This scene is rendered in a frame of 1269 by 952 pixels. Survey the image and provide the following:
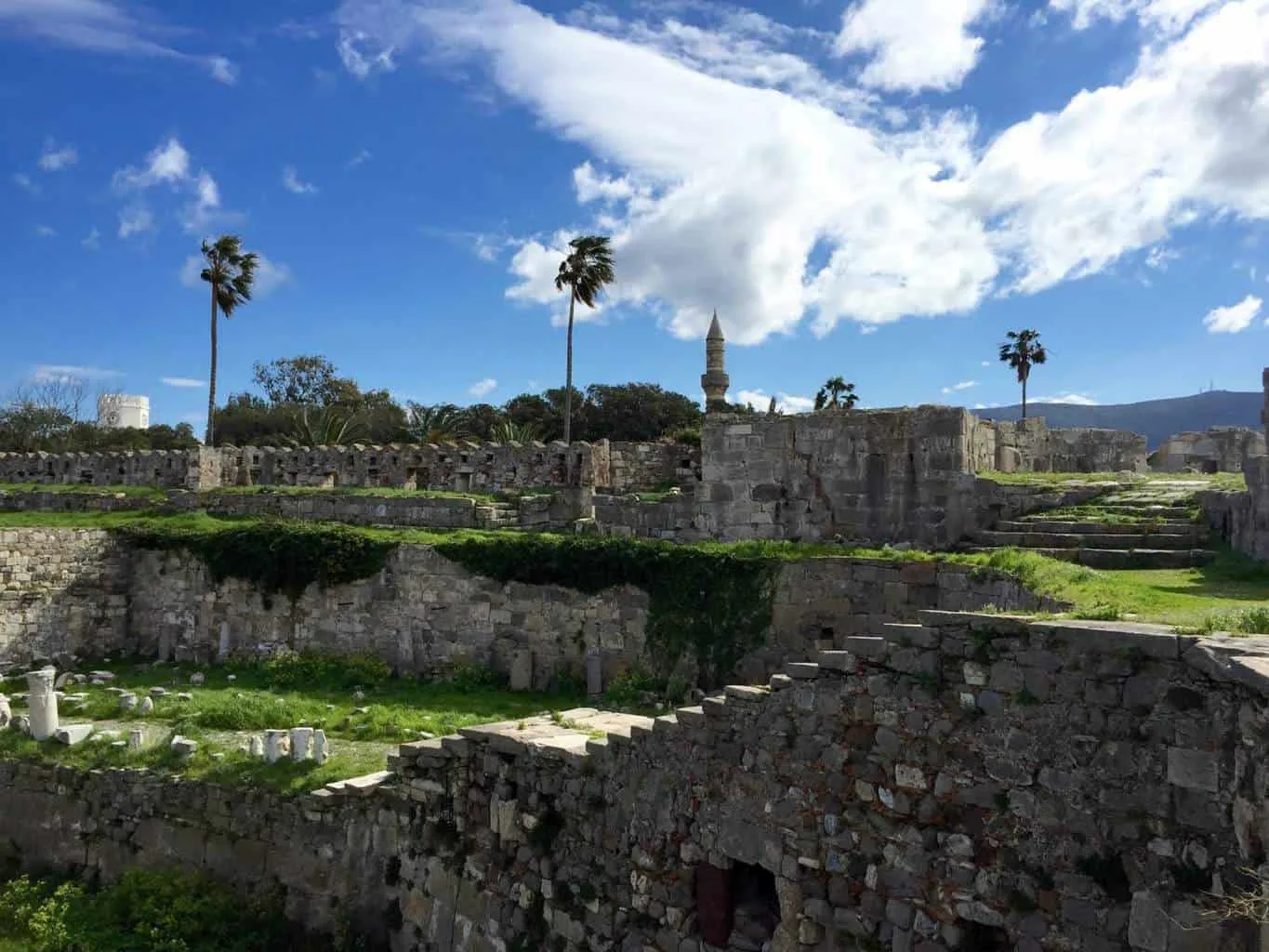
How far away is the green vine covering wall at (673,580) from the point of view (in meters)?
13.4

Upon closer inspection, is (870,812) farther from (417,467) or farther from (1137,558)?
(417,467)

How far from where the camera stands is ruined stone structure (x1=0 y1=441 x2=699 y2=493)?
1056 inches

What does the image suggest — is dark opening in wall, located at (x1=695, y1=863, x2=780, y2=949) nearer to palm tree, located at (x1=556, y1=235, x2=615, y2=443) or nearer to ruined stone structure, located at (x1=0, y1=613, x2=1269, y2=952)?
ruined stone structure, located at (x1=0, y1=613, x2=1269, y2=952)

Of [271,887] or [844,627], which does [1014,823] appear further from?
[271,887]

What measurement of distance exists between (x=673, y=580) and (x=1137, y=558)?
252 inches

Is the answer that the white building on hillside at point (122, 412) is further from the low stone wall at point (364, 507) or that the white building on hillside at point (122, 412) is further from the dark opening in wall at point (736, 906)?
the dark opening in wall at point (736, 906)

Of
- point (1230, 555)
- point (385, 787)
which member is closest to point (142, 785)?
point (385, 787)

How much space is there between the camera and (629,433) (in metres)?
53.5

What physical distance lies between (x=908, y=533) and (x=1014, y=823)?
8597 mm

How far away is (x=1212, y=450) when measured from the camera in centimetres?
2527

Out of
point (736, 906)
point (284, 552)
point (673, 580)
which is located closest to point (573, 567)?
point (673, 580)

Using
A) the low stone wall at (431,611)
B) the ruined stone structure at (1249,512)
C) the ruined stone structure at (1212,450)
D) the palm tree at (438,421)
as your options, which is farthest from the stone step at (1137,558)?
the palm tree at (438,421)

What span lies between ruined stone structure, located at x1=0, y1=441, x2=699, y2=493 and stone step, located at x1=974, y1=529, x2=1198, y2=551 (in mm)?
13093

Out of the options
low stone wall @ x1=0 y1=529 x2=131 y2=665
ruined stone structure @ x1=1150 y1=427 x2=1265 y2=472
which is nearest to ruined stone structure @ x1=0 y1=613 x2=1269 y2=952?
low stone wall @ x1=0 y1=529 x2=131 y2=665
